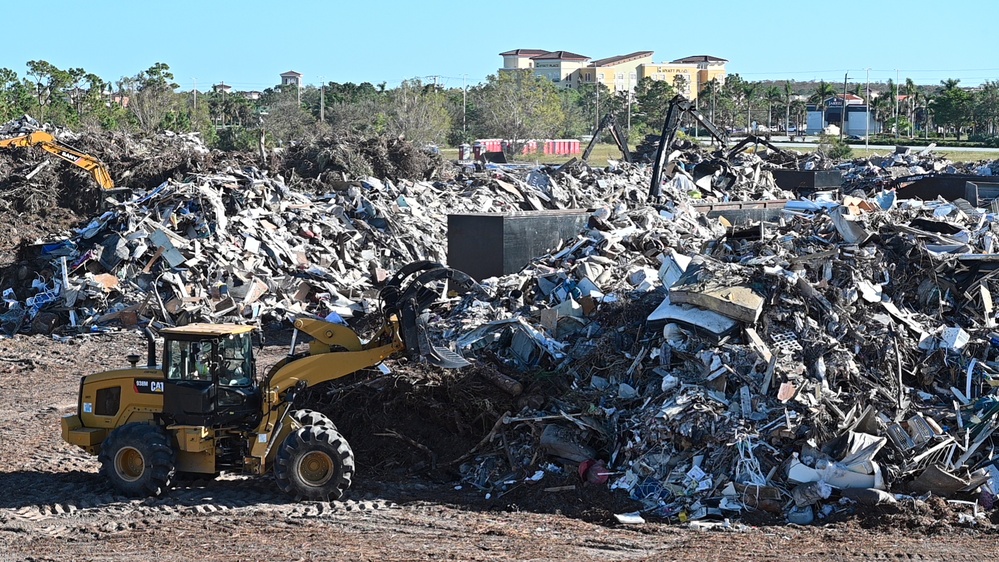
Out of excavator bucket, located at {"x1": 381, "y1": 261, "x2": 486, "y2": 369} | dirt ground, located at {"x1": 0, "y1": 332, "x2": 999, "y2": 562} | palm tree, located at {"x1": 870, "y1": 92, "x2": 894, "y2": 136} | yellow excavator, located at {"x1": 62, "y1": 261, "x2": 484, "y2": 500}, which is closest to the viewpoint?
dirt ground, located at {"x1": 0, "y1": 332, "x2": 999, "y2": 562}

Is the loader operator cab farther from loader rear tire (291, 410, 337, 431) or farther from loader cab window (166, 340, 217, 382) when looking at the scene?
loader rear tire (291, 410, 337, 431)

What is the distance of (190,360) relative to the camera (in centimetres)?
806

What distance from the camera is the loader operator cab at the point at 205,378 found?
7996 mm

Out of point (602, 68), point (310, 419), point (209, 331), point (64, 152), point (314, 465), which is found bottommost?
point (314, 465)

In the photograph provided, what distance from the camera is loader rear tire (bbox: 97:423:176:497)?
800 centimetres

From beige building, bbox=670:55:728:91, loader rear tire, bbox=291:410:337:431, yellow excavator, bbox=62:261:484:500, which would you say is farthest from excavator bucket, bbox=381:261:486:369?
beige building, bbox=670:55:728:91

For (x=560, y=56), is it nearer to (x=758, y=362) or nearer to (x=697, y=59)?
(x=697, y=59)

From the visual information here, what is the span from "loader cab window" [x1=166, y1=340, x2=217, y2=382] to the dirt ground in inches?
38.7

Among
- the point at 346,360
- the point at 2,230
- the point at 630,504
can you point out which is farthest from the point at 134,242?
the point at 630,504

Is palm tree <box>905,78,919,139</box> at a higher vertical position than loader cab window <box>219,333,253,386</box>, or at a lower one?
higher

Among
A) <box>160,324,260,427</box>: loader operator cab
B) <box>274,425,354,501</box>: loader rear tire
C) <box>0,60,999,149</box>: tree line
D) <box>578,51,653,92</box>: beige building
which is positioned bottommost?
<box>274,425,354,501</box>: loader rear tire

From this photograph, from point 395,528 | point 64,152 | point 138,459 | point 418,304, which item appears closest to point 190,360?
point 138,459

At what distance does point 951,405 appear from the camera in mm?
8672

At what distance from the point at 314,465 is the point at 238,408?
30.5 inches
